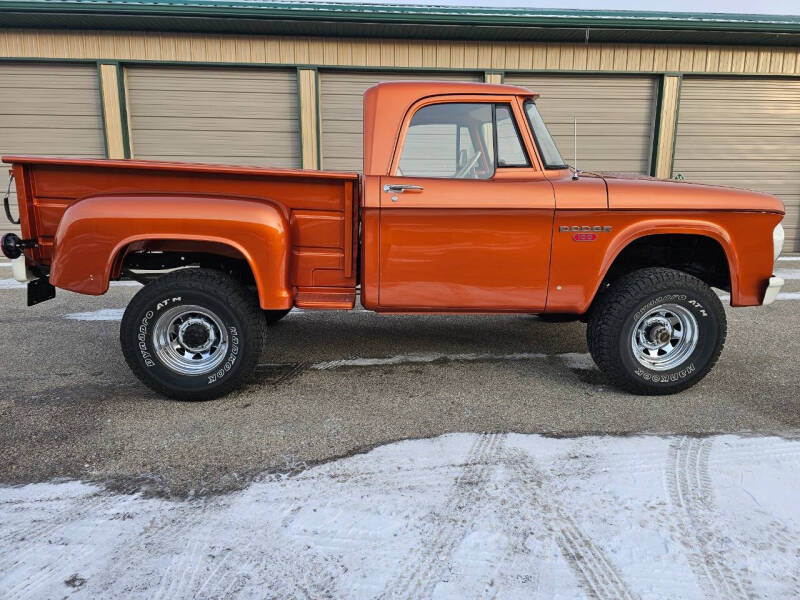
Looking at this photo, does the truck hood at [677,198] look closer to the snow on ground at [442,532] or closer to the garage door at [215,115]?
the snow on ground at [442,532]

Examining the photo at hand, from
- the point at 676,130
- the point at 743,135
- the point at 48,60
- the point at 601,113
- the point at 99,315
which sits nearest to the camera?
the point at 99,315

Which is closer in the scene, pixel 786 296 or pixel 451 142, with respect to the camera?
pixel 451 142

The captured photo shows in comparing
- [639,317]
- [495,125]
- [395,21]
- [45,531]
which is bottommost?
[45,531]

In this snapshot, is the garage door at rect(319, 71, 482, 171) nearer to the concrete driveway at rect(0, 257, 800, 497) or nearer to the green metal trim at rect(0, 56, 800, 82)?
the green metal trim at rect(0, 56, 800, 82)

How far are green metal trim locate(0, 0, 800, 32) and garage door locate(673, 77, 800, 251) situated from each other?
1.05m

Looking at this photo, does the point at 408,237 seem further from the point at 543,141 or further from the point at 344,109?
the point at 344,109

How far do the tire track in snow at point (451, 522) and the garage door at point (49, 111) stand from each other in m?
9.89

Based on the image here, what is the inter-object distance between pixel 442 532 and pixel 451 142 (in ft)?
8.46

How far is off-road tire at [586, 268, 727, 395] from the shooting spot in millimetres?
3582

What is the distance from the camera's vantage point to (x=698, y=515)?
7.80 ft

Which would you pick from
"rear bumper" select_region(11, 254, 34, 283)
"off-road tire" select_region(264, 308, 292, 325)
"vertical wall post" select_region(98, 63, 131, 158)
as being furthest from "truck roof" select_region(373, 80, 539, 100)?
"vertical wall post" select_region(98, 63, 131, 158)

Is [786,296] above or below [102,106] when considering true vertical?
below

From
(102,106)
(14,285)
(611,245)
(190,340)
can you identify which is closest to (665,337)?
(611,245)

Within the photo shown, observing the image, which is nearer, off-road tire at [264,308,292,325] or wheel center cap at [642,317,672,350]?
wheel center cap at [642,317,672,350]
